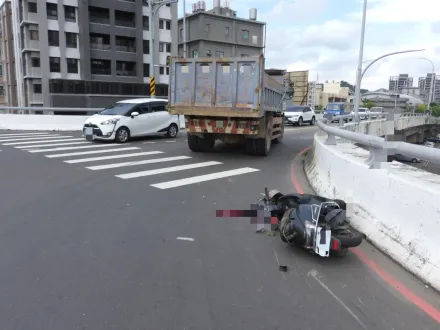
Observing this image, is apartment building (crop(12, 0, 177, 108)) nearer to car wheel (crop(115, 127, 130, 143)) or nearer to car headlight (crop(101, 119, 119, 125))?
car wheel (crop(115, 127, 130, 143))

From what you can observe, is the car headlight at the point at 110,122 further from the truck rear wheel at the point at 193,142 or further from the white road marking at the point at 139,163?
the white road marking at the point at 139,163

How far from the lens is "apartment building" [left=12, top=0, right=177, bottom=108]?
46406mm

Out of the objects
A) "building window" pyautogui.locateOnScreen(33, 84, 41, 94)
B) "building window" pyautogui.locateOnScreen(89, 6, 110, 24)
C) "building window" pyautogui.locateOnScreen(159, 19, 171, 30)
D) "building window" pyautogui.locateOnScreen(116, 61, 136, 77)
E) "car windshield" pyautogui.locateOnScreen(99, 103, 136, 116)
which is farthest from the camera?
"building window" pyautogui.locateOnScreen(159, 19, 171, 30)

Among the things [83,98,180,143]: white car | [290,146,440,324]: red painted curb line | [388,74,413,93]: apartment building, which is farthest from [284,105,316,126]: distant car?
[388,74,413,93]: apartment building

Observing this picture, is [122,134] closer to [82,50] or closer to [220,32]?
[82,50]

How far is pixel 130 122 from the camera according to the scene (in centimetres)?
1548

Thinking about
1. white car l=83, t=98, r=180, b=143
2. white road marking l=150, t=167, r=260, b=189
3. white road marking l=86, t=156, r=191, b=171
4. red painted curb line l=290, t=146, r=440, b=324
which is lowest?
white road marking l=150, t=167, r=260, b=189

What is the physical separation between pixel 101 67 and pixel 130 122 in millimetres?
38525

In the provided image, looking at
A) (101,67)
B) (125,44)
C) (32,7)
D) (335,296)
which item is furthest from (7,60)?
(335,296)

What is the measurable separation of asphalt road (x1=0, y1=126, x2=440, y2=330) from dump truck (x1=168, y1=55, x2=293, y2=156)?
4.51 meters

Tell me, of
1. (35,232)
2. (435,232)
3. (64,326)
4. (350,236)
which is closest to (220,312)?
(64,326)

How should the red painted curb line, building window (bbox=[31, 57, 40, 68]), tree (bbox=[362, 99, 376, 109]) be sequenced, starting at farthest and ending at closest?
tree (bbox=[362, 99, 376, 109])
building window (bbox=[31, 57, 40, 68])
the red painted curb line

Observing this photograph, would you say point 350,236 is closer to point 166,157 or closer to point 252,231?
point 252,231

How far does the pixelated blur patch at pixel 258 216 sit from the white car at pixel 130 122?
9.99 meters
